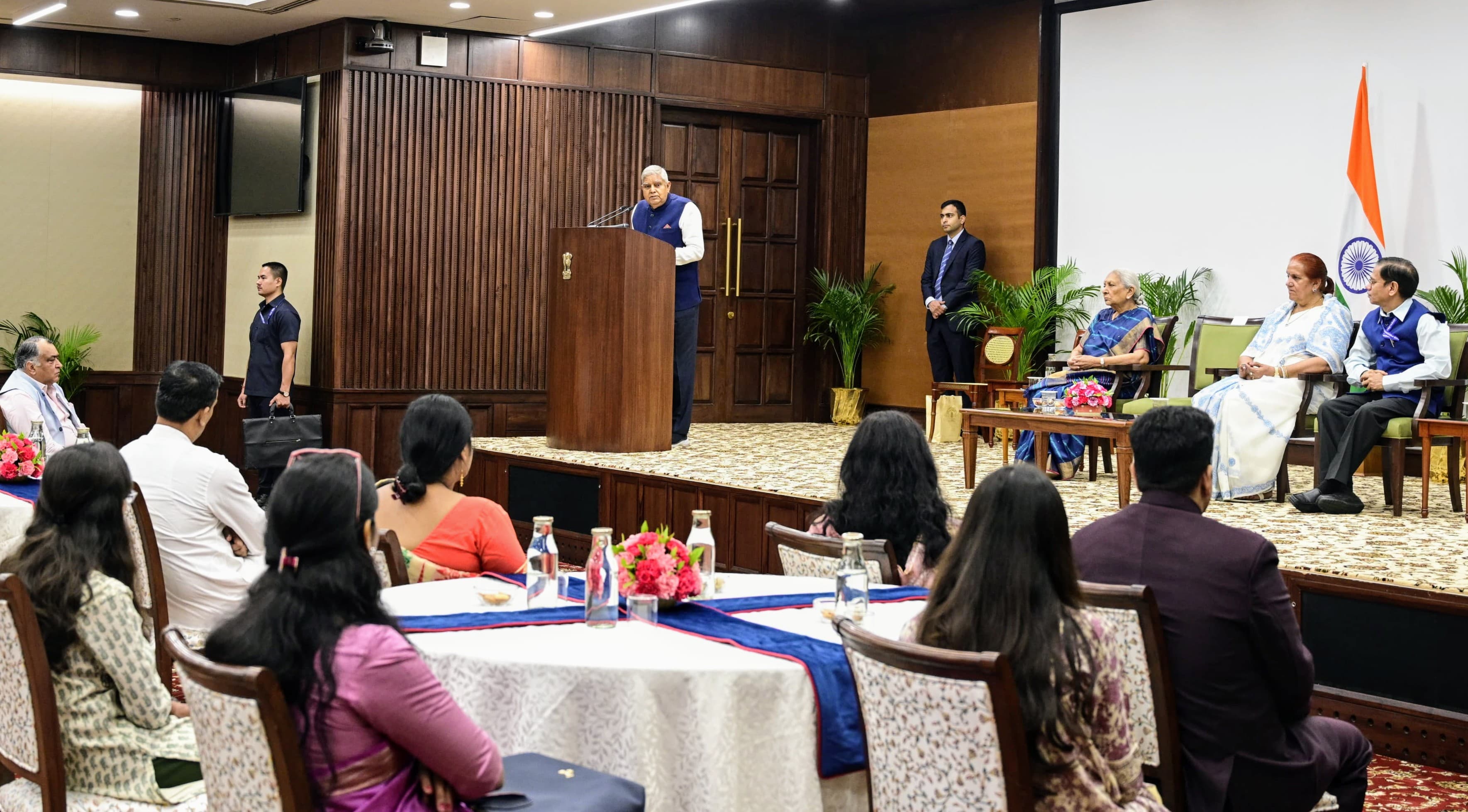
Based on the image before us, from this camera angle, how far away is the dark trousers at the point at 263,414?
9031 millimetres

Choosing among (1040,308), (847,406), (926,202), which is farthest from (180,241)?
(1040,308)

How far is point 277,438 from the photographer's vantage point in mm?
8945

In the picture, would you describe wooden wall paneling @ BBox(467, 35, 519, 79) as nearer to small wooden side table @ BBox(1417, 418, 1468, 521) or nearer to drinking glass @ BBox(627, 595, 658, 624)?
small wooden side table @ BBox(1417, 418, 1468, 521)

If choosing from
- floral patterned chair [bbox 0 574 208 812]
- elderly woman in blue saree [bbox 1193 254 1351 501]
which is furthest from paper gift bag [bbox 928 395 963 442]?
floral patterned chair [bbox 0 574 208 812]

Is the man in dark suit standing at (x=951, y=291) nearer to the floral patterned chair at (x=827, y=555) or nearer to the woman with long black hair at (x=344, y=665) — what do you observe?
the floral patterned chair at (x=827, y=555)

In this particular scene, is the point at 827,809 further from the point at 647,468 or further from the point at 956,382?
the point at 956,382

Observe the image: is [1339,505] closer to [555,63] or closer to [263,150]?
[555,63]

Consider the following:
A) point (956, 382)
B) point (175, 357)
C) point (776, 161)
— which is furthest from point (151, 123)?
point (956, 382)

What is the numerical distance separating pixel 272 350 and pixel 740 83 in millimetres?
4107

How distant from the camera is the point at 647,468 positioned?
787 cm

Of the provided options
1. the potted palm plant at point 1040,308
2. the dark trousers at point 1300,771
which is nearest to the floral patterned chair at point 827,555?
the dark trousers at point 1300,771

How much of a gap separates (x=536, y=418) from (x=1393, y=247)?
5.60m

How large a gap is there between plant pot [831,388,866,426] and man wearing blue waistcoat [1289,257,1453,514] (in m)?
5.08

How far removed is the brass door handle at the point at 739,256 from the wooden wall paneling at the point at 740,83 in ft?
3.14
